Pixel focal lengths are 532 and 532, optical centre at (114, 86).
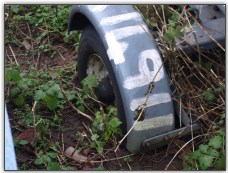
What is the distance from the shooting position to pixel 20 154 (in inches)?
105

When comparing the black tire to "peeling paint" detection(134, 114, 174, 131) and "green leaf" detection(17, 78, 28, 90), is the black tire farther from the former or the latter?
"green leaf" detection(17, 78, 28, 90)

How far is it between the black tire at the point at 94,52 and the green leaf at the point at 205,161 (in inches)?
15.2

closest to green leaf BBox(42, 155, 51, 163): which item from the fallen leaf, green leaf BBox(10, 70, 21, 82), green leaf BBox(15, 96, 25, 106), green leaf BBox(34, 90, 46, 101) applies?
the fallen leaf

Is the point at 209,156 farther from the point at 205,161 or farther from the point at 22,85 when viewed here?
the point at 22,85

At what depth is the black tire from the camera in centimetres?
250

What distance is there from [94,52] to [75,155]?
548 mm

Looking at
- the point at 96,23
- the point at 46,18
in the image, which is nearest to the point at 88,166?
the point at 96,23

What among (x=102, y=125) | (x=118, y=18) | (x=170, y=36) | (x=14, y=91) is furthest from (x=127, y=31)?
(x=14, y=91)

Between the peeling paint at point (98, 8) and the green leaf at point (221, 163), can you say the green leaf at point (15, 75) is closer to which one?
the peeling paint at point (98, 8)

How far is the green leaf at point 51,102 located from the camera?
2.79m

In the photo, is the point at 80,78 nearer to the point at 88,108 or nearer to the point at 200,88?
the point at 88,108

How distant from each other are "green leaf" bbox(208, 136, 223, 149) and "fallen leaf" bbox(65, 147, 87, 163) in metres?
0.62

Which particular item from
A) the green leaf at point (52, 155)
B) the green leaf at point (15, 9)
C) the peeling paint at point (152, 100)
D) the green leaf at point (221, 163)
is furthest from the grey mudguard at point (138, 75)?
the green leaf at point (15, 9)

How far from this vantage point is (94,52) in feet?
9.18
